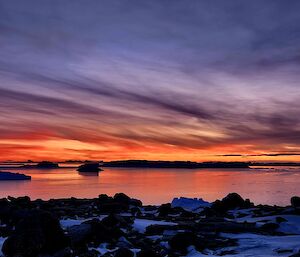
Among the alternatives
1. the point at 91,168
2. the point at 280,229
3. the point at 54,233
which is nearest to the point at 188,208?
the point at 280,229

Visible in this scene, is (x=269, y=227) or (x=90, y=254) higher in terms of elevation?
(x=269, y=227)

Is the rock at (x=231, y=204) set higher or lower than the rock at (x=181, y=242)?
higher

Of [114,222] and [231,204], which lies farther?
[231,204]

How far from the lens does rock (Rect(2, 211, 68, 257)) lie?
1199cm

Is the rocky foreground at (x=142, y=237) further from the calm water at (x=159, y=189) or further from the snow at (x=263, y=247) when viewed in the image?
the calm water at (x=159, y=189)

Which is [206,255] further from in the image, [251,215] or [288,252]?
[251,215]

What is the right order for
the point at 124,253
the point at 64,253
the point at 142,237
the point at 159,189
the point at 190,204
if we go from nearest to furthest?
the point at 124,253
the point at 64,253
the point at 142,237
the point at 190,204
the point at 159,189

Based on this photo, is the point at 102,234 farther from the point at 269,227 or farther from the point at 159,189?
the point at 159,189

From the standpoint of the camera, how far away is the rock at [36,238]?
1199cm

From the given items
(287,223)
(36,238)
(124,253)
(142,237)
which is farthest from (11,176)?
(124,253)

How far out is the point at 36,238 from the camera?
39.7ft

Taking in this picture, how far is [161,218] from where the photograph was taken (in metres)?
20.0

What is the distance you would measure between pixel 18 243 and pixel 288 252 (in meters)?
7.84

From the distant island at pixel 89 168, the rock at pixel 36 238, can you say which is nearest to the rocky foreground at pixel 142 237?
the rock at pixel 36 238
